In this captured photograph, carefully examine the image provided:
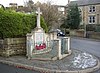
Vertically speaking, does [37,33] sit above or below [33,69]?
above

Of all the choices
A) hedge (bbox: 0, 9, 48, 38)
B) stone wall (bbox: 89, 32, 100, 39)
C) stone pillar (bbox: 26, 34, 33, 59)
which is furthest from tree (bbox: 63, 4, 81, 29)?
stone pillar (bbox: 26, 34, 33, 59)

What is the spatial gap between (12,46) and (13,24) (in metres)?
1.62

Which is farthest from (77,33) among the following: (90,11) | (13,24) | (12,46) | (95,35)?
(12,46)

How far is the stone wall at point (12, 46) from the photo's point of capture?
16.1 m

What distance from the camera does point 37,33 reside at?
17719 millimetres

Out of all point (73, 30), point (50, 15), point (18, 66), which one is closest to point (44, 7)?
point (50, 15)

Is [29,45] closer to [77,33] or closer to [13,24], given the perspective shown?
[13,24]

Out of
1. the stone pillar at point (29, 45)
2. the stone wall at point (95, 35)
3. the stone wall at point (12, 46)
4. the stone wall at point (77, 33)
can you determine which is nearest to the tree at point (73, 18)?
the stone wall at point (77, 33)

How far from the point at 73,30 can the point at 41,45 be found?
29510mm

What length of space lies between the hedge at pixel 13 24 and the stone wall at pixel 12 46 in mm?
548

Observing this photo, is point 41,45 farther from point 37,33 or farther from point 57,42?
point 57,42

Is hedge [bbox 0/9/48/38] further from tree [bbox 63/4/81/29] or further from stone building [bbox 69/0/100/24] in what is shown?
stone building [bbox 69/0/100/24]

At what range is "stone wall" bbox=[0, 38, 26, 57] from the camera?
52.9 ft

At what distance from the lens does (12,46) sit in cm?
1655
